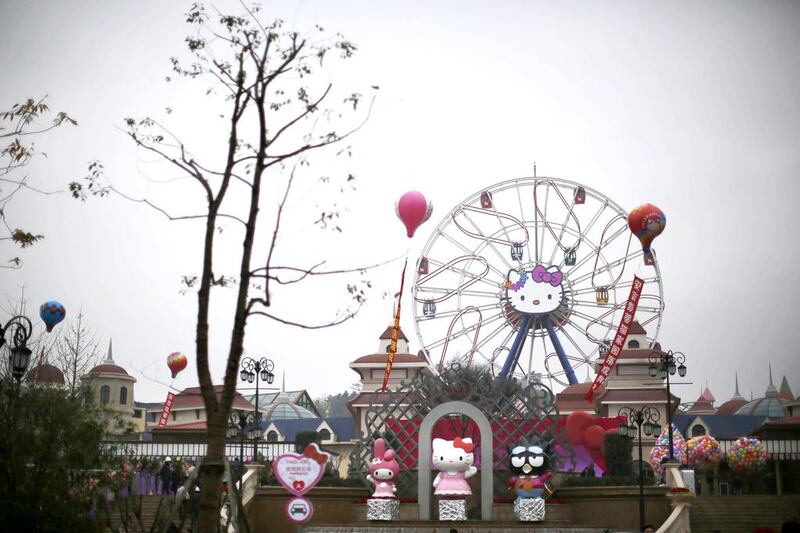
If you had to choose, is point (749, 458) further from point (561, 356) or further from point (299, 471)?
point (299, 471)

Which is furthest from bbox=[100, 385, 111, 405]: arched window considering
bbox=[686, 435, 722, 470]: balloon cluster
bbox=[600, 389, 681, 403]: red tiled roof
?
bbox=[686, 435, 722, 470]: balloon cluster

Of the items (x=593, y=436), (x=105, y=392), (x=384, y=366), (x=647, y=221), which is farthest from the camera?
(x=105, y=392)

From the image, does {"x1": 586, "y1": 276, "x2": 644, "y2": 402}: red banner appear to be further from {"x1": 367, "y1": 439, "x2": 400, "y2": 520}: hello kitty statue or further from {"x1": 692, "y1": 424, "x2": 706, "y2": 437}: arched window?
{"x1": 692, "y1": 424, "x2": 706, "y2": 437}: arched window

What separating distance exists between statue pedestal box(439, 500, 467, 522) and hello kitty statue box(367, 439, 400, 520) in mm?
1358

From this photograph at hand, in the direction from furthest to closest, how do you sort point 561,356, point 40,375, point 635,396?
point 635,396
point 561,356
point 40,375

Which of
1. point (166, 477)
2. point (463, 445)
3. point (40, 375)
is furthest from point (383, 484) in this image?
point (40, 375)

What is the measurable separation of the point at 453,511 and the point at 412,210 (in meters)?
15.8

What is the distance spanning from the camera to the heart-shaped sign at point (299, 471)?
59.3ft

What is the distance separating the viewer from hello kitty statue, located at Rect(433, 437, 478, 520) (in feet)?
85.7

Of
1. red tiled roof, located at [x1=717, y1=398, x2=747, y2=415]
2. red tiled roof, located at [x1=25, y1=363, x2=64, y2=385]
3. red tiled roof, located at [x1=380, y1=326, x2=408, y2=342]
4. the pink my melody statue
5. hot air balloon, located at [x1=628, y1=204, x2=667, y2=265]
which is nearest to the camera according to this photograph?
red tiled roof, located at [x1=25, y1=363, x2=64, y2=385]

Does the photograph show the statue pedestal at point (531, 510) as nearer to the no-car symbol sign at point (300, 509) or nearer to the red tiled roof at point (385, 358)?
the no-car symbol sign at point (300, 509)

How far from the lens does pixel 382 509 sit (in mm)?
26719

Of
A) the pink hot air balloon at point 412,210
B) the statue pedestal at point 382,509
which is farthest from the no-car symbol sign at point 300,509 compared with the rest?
the pink hot air balloon at point 412,210

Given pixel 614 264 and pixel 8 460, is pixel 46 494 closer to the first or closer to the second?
pixel 8 460
